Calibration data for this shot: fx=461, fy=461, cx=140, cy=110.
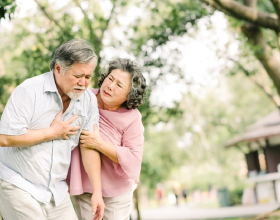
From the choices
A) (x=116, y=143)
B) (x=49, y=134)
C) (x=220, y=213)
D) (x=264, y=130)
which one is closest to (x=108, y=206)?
(x=116, y=143)

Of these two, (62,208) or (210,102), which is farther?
(210,102)

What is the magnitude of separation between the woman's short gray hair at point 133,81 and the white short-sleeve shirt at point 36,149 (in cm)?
64

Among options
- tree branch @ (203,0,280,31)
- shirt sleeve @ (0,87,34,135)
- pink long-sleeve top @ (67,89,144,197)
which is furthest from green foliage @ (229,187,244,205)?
shirt sleeve @ (0,87,34,135)

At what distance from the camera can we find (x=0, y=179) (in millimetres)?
3379

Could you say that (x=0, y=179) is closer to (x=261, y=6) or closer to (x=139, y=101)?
(x=139, y=101)

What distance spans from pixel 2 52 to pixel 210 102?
31919 millimetres

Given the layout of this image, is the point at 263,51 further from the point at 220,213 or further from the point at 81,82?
the point at 220,213

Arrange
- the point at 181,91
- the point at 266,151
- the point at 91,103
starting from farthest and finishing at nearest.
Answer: the point at 266,151
the point at 181,91
the point at 91,103

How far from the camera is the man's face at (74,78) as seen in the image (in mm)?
3369

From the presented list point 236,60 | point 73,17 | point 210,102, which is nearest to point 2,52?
point 73,17

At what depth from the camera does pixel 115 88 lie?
12.9 ft

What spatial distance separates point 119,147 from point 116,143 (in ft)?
0.41

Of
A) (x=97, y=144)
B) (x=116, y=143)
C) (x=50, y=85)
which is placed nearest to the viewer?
(x=50, y=85)

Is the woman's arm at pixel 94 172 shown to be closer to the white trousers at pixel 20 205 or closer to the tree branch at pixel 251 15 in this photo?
the white trousers at pixel 20 205
